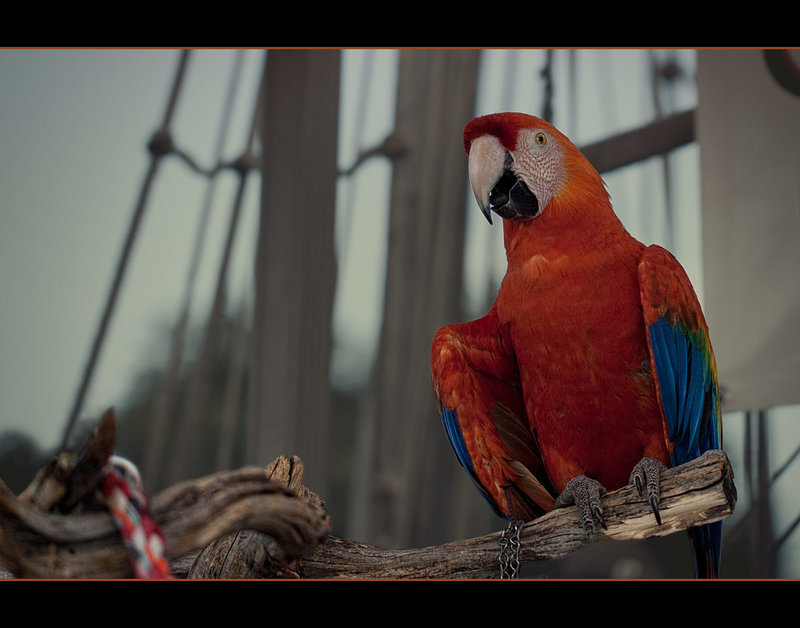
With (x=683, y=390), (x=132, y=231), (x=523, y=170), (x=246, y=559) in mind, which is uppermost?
(x=132, y=231)

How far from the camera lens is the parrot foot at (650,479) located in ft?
3.19

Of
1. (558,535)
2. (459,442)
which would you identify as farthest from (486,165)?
(558,535)

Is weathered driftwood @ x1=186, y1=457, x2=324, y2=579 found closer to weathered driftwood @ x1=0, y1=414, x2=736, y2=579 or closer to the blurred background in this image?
weathered driftwood @ x1=0, y1=414, x2=736, y2=579

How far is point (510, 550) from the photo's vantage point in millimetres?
1066

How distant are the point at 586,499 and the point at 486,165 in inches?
22.2

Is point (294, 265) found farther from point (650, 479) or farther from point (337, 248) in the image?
point (650, 479)

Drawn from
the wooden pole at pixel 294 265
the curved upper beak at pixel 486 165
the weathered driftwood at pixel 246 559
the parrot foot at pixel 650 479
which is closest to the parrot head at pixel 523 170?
the curved upper beak at pixel 486 165

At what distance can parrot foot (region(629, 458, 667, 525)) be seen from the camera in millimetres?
973

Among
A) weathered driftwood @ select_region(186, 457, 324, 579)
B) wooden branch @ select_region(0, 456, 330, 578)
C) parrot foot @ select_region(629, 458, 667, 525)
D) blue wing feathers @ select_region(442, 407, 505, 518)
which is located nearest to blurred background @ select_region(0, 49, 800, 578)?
blue wing feathers @ select_region(442, 407, 505, 518)

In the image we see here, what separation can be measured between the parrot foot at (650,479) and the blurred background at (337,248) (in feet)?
2.16

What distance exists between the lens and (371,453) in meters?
2.07

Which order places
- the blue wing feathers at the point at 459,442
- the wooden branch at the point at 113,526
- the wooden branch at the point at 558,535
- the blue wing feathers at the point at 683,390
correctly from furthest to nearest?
1. the blue wing feathers at the point at 459,442
2. the blue wing feathers at the point at 683,390
3. the wooden branch at the point at 558,535
4. the wooden branch at the point at 113,526

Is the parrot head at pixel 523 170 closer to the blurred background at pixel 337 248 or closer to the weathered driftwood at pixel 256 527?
the weathered driftwood at pixel 256 527

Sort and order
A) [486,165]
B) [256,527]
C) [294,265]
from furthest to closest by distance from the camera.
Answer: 1. [294,265]
2. [486,165]
3. [256,527]
